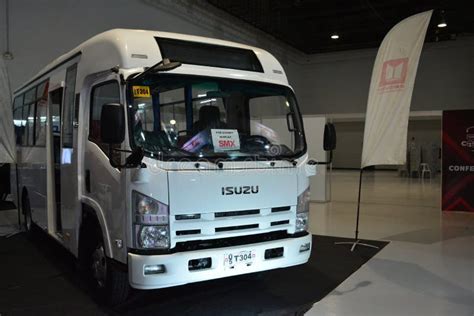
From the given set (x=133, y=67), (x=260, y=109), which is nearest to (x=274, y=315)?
(x=260, y=109)

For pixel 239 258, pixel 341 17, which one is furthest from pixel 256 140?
pixel 341 17

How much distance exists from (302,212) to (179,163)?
125 centimetres

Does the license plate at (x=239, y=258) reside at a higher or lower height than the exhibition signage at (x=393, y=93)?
lower

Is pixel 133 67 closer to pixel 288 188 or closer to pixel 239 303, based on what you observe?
pixel 288 188

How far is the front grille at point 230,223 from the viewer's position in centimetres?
327

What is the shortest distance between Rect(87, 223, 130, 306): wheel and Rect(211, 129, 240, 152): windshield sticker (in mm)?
1220

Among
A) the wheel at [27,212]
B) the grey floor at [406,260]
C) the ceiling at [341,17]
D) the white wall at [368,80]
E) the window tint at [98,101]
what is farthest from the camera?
the white wall at [368,80]

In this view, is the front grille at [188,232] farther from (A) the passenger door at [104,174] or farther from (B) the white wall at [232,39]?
(B) the white wall at [232,39]

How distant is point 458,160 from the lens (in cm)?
891

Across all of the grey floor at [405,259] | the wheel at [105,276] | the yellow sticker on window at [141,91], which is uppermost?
the yellow sticker on window at [141,91]

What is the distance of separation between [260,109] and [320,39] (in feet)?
54.8

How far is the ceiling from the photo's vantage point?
14438 mm

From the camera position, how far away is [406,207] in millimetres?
9984

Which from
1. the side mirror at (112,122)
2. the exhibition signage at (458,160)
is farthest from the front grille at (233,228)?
the exhibition signage at (458,160)
